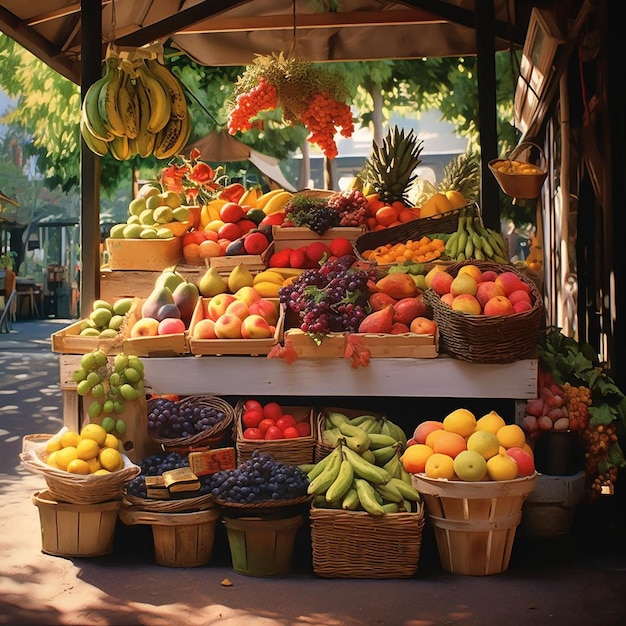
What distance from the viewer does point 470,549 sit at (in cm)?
482

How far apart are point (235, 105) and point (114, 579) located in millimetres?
4234

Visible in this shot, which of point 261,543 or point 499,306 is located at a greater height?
point 499,306

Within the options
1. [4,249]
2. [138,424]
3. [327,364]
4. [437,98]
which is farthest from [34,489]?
[4,249]

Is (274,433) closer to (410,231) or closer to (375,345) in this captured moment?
(375,345)

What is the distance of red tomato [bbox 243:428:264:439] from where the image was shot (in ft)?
17.6

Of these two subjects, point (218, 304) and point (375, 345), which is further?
point (218, 304)

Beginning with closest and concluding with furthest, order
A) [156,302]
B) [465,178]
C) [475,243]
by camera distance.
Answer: [156,302] < [475,243] < [465,178]

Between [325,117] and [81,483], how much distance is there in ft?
12.6

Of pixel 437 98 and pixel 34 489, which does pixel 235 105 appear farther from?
pixel 437 98

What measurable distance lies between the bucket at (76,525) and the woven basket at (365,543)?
116cm

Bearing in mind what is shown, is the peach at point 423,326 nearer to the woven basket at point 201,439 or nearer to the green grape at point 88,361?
the woven basket at point 201,439

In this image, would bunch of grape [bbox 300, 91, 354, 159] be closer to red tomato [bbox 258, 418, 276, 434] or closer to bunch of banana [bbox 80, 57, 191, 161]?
bunch of banana [bbox 80, 57, 191, 161]

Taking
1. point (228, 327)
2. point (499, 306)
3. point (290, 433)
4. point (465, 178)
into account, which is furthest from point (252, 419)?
point (465, 178)

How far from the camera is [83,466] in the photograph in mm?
5004
